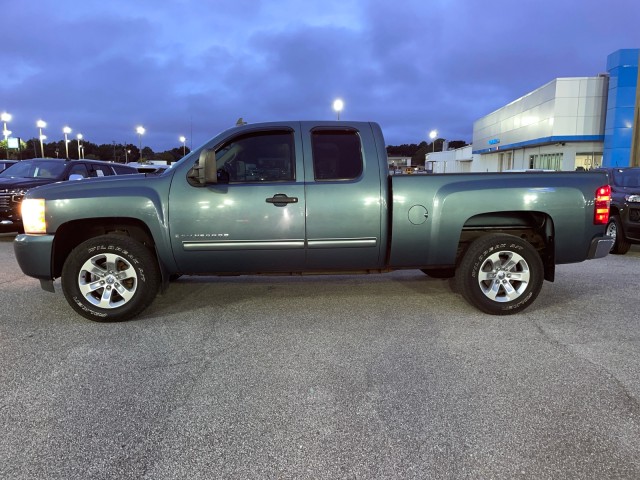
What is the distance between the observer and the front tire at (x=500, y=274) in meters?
5.15

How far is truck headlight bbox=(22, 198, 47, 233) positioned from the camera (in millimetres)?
4934

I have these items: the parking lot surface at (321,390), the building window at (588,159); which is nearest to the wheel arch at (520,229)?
the parking lot surface at (321,390)

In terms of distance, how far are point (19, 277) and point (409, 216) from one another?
19.4 ft

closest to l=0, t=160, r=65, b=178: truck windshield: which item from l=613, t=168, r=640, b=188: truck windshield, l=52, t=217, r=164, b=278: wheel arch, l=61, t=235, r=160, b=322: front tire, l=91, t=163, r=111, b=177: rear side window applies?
l=91, t=163, r=111, b=177: rear side window

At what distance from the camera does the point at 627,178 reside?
10.1 meters

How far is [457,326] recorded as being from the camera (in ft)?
16.0

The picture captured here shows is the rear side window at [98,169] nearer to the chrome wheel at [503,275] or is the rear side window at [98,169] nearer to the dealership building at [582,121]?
the chrome wheel at [503,275]

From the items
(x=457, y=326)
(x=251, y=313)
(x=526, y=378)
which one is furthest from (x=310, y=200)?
(x=526, y=378)

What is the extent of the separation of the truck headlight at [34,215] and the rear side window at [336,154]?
9.14 ft

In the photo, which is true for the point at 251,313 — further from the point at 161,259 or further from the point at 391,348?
the point at 391,348

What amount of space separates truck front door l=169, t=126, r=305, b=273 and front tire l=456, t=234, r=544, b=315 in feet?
5.89

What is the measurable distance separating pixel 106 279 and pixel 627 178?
10065 mm

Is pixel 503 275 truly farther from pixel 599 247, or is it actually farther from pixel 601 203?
pixel 601 203

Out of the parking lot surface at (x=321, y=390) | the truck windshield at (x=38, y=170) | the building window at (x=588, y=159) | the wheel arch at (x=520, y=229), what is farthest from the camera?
the building window at (x=588, y=159)
